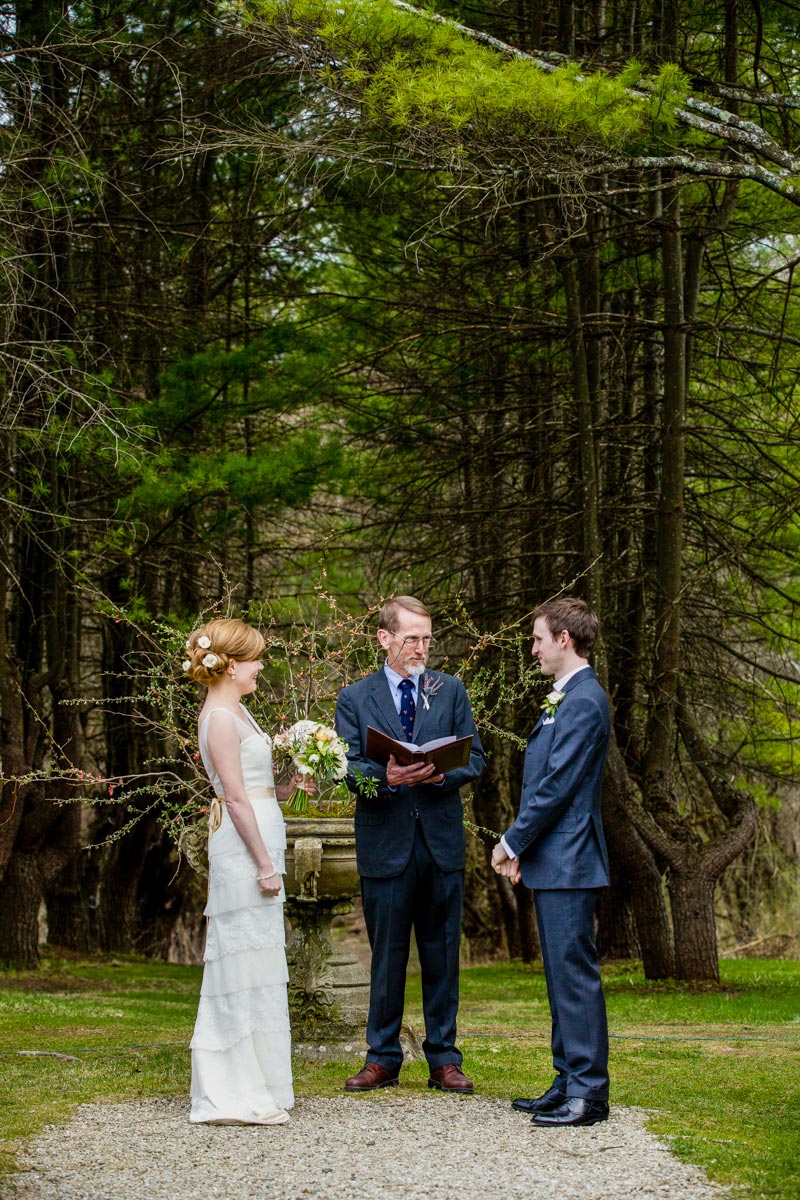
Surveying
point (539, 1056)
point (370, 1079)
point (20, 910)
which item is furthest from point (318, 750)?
point (20, 910)

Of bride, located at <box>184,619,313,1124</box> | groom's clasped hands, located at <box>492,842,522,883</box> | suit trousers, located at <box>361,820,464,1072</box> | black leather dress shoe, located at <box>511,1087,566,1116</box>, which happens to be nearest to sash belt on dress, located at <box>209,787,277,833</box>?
bride, located at <box>184,619,313,1124</box>

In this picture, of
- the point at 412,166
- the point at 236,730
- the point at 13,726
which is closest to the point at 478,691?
the point at 236,730

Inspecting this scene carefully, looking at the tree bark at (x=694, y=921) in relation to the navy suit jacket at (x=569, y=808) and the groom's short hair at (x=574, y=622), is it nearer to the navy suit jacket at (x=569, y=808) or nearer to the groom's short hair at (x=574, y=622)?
the navy suit jacket at (x=569, y=808)

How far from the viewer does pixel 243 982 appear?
5.16 metres

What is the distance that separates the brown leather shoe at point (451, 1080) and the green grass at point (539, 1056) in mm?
139

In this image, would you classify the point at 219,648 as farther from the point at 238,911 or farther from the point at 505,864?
the point at 505,864

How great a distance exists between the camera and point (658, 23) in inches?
437

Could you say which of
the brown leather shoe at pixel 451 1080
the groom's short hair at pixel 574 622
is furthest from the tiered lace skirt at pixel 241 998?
the groom's short hair at pixel 574 622

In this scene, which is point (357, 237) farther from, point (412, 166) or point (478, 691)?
point (478, 691)

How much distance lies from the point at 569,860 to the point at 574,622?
884 millimetres

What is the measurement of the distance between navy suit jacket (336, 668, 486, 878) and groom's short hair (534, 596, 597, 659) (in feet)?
2.49

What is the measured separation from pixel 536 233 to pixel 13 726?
20.5 ft

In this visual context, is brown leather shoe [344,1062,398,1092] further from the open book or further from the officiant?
the open book

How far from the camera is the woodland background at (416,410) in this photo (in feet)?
35.7
